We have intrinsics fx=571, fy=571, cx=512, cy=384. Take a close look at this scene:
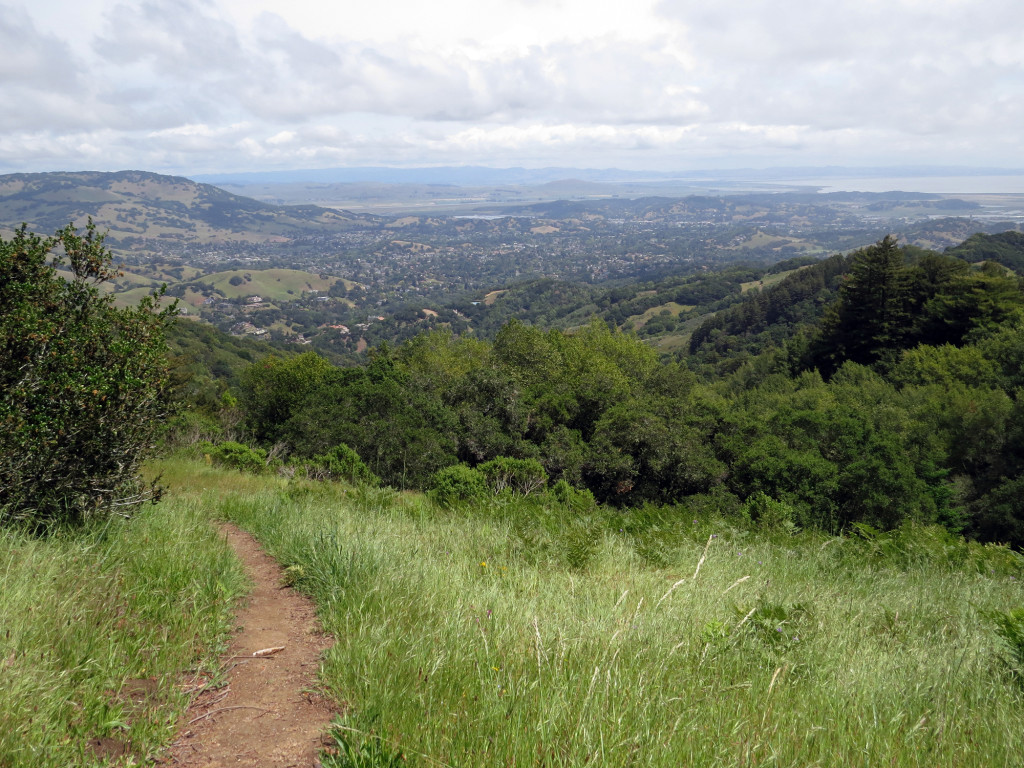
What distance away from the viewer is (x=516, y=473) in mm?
16469

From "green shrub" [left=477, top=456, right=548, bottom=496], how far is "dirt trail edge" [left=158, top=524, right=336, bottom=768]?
12.4 m

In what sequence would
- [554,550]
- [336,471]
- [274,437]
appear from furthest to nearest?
1. [274,437]
2. [336,471]
3. [554,550]

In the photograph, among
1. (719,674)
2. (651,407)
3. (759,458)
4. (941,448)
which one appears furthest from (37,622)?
(941,448)

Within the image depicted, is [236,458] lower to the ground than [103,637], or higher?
lower

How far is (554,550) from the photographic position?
5.21 metres

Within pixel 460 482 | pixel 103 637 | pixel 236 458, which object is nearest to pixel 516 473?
pixel 460 482

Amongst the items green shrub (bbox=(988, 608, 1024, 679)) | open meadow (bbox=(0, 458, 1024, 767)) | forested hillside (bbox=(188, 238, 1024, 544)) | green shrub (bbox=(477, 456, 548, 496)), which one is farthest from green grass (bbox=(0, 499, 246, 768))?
green shrub (bbox=(477, 456, 548, 496))

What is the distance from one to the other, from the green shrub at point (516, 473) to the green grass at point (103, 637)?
482 inches

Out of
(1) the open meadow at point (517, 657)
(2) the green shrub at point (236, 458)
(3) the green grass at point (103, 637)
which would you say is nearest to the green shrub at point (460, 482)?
(2) the green shrub at point (236, 458)

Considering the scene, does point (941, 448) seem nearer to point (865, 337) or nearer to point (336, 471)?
point (336, 471)

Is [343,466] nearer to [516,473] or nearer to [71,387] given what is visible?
[516,473]

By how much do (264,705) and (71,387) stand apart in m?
2.54

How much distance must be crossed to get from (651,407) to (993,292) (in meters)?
35.5

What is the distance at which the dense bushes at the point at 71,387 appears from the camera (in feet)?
12.1
